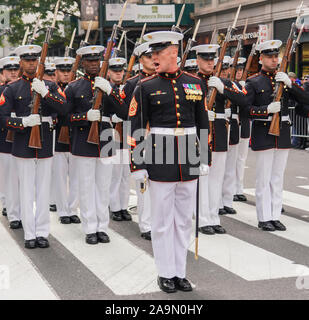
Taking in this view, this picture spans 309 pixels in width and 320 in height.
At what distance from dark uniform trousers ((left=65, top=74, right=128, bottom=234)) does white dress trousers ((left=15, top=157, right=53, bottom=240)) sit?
1.30 ft

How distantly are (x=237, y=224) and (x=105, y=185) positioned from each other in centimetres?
182

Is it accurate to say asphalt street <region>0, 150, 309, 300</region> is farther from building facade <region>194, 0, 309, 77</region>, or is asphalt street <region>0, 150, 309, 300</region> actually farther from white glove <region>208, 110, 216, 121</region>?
building facade <region>194, 0, 309, 77</region>

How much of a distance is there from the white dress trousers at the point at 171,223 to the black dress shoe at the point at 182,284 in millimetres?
36

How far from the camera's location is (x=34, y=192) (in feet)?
21.3

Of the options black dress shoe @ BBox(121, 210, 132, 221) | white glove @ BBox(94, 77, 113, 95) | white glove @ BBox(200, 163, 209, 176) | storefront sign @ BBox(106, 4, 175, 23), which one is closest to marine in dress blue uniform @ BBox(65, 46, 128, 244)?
white glove @ BBox(94, 77, 113, 95)

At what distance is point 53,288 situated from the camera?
4.96 meters

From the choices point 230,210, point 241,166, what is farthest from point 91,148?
point 241,166

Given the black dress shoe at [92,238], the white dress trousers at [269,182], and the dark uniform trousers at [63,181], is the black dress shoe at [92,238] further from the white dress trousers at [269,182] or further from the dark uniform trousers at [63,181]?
the white dress trousers at [269,182]

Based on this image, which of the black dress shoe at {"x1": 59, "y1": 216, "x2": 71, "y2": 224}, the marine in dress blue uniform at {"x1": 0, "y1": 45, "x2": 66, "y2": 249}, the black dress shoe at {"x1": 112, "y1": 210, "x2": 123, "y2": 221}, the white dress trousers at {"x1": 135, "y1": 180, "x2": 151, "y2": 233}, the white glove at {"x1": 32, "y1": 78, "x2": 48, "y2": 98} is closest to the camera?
the white glove at {"x1": 32, "y1": 78, "x2": 48, "y2": 98}

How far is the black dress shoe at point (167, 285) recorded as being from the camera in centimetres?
484

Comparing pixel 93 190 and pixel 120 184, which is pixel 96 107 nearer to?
pixel 93 190

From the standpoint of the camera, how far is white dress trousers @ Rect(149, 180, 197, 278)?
491 centimetres

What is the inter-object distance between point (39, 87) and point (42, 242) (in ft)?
5.50
